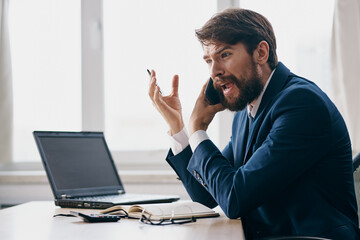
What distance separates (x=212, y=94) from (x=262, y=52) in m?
0.24

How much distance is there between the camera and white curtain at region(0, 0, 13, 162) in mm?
2754

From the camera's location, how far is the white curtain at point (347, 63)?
238 centimetres

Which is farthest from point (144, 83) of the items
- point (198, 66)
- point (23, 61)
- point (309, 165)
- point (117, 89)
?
point (309, 165)

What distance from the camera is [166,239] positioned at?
1.02 metres

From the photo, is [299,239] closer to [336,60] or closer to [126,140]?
[336,60]

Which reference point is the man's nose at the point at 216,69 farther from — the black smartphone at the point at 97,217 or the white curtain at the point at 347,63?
the white curtain at the point at 347,63

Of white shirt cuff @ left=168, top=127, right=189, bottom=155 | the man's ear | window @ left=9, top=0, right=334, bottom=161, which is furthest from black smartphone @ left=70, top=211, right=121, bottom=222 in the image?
window @ left=9, top=0, right=334, bottom=161

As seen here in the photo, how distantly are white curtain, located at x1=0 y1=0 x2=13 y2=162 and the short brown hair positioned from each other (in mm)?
1669

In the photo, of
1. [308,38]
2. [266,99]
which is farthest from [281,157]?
[308,38]

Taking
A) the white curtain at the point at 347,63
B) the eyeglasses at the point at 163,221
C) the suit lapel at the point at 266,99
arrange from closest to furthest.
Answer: the eyeglasses at the point at 163,221 < the suit lapel at the point at 266,99 < the white curtain at the point at 347,63

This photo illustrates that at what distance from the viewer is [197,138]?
1421 mm

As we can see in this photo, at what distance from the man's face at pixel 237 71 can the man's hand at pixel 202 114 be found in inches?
3.5

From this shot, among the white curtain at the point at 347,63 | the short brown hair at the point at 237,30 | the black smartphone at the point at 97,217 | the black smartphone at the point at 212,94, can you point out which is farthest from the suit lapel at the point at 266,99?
the white curtain at the point at 347,63

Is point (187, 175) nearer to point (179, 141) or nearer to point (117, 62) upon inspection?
point (179, 141)
